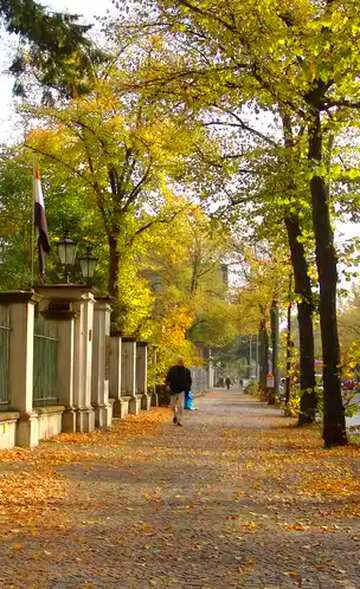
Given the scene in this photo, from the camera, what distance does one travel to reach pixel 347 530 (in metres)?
7.55

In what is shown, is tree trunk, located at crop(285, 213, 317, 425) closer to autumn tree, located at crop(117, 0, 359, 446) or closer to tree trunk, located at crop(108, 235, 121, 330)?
autumn tree, located at crop(117, 0, 359, 446)

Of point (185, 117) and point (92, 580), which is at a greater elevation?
point (185, 117)

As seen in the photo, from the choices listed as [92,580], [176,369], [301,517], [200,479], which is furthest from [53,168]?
[92,580]

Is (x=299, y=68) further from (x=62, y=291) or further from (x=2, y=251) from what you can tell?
(x=2, y=251)

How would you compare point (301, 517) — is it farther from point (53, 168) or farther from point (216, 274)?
point (216, 274)

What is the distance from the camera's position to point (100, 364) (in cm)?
2117

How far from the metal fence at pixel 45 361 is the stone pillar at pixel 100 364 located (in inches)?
123

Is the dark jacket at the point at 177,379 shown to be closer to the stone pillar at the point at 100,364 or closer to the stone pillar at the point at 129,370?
the stone pillar at the point at 100,364

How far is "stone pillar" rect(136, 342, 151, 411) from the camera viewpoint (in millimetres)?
33375

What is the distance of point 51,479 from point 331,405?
6961 millimetres

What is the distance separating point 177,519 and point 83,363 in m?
11.1

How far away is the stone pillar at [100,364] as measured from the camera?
20.9 m

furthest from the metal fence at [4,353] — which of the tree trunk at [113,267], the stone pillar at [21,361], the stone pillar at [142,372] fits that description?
the stone pillar at [142,372]

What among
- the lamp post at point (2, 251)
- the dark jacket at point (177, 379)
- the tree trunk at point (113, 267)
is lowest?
the dark jacket at point (177, 379)
